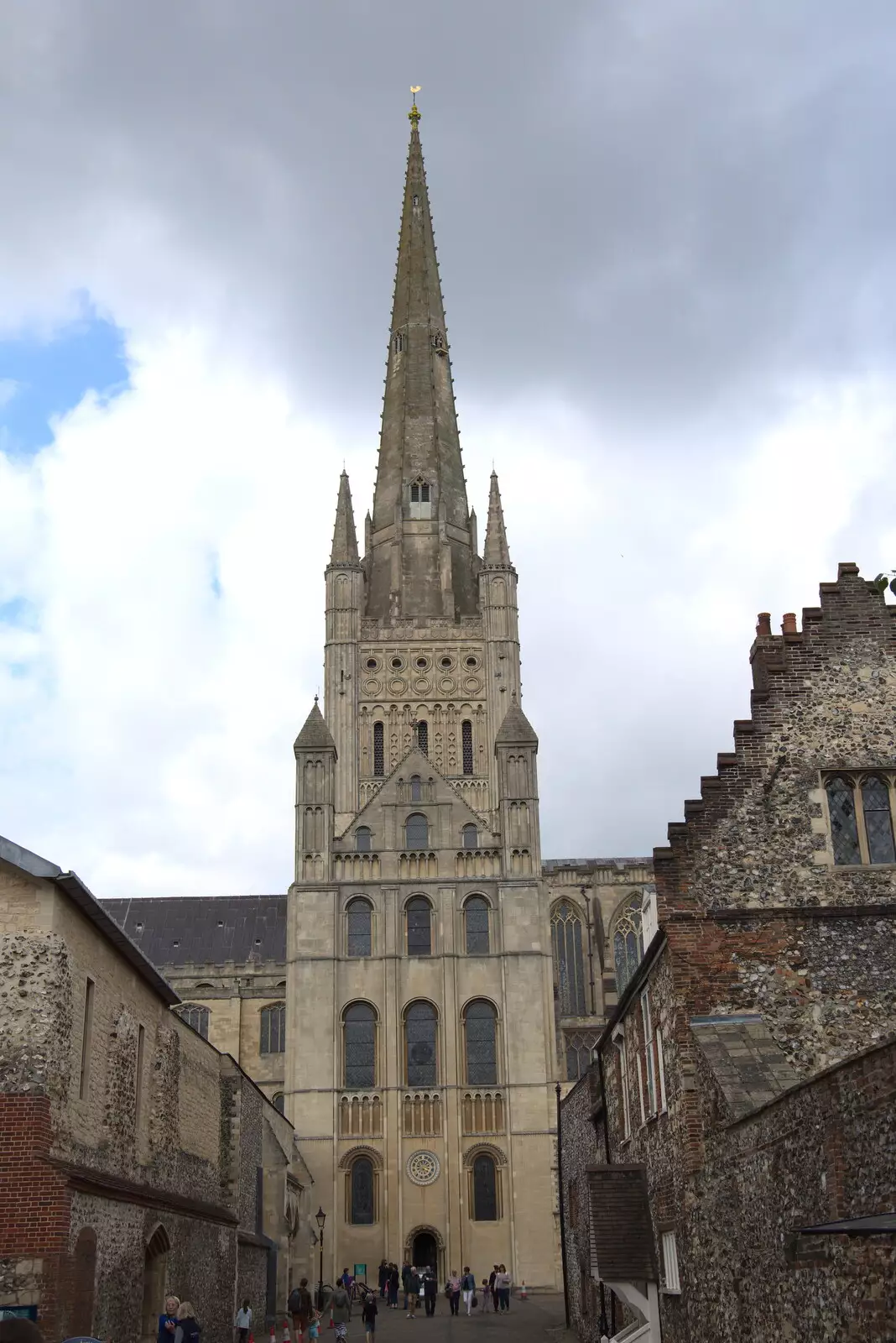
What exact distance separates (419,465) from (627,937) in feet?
98.6

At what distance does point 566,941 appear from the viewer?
223 ft

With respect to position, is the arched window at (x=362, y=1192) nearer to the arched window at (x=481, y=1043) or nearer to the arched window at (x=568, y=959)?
the arched window at (x=481, y=1043)

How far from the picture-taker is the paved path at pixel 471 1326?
29047 mm

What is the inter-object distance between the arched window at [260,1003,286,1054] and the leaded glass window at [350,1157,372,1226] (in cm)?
1515

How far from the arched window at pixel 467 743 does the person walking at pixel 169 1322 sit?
171ft

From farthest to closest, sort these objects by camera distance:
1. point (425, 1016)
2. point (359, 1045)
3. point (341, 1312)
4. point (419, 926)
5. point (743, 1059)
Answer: point (419, 926), point (425, 1016), point (359, 1045), point (341, 1312), point (743, 1059)

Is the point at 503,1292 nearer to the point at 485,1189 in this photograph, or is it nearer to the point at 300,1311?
the point at 485,1189

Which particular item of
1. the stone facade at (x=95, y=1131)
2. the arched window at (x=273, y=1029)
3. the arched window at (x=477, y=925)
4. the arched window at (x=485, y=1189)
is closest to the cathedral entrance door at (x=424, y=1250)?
the arched window at (x=485, y=1189)

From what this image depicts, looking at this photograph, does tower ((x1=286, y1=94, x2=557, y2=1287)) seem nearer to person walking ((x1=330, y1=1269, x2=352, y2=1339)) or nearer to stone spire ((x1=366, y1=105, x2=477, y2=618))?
stone spire ((x1=366, y1=105, x2=477, y2=618))

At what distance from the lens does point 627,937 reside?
224 ft

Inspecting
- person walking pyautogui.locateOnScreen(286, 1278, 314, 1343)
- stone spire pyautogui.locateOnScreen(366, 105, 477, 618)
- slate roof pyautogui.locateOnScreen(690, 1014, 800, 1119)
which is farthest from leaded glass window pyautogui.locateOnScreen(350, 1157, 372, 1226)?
slate roof pyautogui.locateOnScreen(690, 1014, 800, 1119)

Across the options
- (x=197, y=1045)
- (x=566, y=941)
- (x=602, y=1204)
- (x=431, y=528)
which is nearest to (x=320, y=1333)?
(x=197, y=1045)

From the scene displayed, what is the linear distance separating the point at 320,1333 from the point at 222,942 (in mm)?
38540

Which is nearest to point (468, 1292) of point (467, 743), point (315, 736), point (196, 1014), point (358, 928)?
Answer: point (358, 928)
